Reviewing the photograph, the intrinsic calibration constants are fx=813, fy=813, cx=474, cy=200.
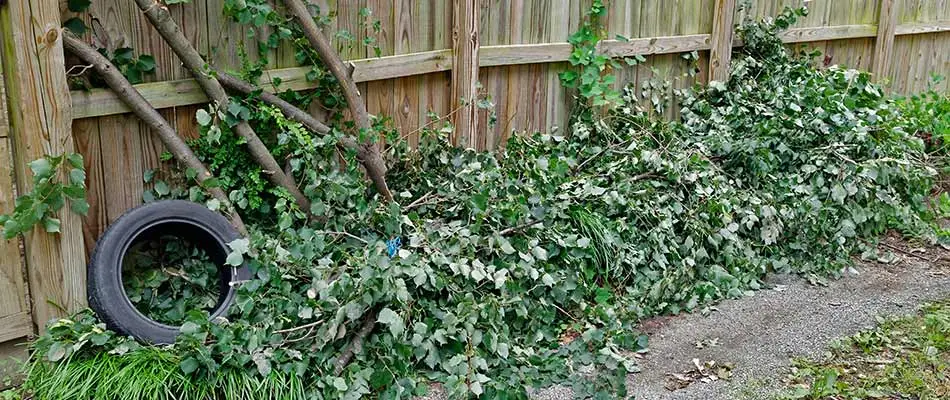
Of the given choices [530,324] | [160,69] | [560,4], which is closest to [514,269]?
[530,324]

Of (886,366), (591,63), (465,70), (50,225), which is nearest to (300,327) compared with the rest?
(50,225)

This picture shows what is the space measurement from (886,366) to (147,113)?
317cm

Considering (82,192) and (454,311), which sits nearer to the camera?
(82,192)

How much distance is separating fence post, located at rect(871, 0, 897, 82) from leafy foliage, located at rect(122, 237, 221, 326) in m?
6.49

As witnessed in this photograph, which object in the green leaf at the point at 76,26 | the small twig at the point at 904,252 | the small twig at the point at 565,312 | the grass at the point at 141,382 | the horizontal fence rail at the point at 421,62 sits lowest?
the small twig at the point at 904,252

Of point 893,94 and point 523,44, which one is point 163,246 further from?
point 893,94

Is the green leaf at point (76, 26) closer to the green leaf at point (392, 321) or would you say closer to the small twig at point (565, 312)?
the green leaf at point (392, 321)

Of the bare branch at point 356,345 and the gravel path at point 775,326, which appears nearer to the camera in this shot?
the bare branch at point 356,345

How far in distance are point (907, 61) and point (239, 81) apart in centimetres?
710

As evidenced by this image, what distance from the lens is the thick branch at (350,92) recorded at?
3605 millimetres

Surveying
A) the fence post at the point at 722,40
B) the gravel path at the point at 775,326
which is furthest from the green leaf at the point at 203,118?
the fence post at the point at 722,40

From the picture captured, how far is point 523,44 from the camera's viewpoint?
4805mm

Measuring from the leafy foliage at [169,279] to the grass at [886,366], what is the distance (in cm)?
237

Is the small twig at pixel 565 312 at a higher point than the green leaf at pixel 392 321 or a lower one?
lower
